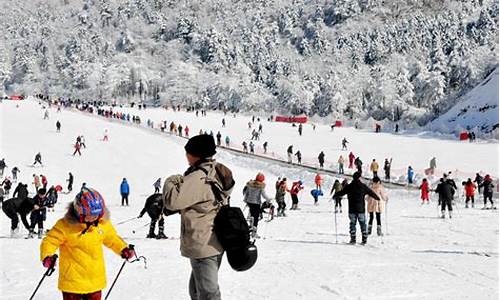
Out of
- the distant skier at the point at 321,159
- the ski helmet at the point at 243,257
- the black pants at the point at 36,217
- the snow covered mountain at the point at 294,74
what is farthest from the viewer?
the snow covered mountain at the point at 294,74

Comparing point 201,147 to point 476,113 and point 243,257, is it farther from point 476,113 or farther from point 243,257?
point 476,113

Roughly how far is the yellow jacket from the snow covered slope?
6002cm

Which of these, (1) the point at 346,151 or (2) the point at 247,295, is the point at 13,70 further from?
(2) the point at 247,295

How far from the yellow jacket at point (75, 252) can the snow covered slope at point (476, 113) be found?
6002 cm

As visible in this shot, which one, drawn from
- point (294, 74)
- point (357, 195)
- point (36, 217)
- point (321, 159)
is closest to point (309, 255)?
point (357, 195)

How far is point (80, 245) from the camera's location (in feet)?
15.3

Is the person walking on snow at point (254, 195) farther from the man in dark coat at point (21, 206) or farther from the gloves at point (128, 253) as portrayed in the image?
the gloves at point (128, 253)

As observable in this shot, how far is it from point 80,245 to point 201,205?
1.11m

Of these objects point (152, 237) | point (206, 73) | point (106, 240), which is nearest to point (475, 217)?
point (152, 237)

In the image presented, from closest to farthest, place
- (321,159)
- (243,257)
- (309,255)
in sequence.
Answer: (243,257), (309,255), (321,159)

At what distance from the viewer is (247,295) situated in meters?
7.07

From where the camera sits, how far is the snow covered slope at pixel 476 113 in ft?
215

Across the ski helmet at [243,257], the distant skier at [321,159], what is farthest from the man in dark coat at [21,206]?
the distant skier at [321,159]

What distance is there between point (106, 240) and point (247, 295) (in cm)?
A: 268
